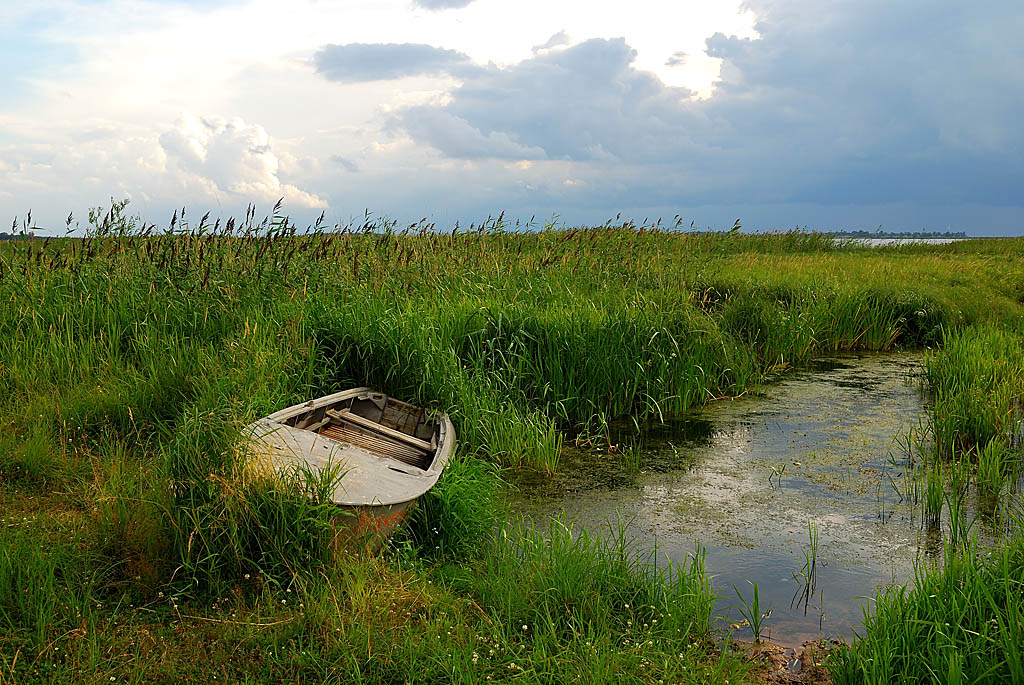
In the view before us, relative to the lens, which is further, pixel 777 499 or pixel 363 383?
pixel 363 383

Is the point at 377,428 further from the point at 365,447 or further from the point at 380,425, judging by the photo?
the point at 365,447

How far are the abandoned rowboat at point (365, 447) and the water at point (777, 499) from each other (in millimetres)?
791

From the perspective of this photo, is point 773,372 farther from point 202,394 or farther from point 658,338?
point 202,394

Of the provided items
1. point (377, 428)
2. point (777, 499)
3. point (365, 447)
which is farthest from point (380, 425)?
point (777, 499)

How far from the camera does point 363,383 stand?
6.24 metres

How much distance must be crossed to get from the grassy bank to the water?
0.39m

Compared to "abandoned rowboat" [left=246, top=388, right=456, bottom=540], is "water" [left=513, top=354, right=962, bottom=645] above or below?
below

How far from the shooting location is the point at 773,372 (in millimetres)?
9523

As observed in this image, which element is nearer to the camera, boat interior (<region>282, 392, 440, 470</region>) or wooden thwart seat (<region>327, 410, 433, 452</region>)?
boat interior (<region>282, 392, 440, 470</region>)

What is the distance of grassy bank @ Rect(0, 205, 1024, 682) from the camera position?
3.30 metres

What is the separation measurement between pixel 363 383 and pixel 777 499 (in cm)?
321

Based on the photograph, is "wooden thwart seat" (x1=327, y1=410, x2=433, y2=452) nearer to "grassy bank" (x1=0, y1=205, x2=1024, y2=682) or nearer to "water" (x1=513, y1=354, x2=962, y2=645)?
"grassy bank" (x1=0, y1=205, x2=1024, y2=682)

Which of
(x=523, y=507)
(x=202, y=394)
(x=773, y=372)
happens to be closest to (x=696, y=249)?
(x=773, y=372)

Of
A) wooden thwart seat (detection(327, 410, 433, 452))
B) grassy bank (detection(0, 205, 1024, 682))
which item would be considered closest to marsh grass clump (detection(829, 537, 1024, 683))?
grassy bank (detection(0, 205, 1024, 682))
